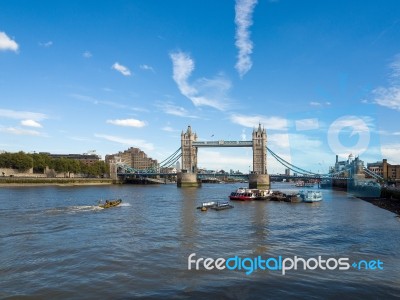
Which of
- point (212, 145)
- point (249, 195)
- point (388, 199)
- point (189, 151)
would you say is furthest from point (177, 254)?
point (189, 151)

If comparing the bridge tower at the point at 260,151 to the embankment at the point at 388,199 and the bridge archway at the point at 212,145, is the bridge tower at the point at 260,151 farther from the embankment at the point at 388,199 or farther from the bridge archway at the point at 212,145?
the embankment at the point at 388,199

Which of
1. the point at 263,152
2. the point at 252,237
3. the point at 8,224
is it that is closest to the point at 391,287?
the point at 252,237

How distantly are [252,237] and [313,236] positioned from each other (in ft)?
15.8

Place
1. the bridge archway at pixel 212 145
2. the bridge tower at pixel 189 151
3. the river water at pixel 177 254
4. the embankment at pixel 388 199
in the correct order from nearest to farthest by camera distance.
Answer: the river water at pixel 177 254 < the embankment at pixel 388 199 < the bridge archway at pixel 212 145 < the bridge tower at pixel 189 151

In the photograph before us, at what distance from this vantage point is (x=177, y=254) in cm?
2330

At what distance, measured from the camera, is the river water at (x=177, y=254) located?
54.9 feet

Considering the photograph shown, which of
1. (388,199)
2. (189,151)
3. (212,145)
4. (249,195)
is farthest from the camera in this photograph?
(189,151)

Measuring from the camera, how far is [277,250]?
24.6 meters

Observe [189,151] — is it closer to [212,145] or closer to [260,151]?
[212,145]

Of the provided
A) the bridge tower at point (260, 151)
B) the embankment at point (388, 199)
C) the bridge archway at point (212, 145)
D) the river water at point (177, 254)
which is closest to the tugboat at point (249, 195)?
the embankment at point (388, 199)

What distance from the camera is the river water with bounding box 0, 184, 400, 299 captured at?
54.9 ft

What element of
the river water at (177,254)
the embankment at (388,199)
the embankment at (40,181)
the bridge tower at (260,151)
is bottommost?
the river water at (177,254)

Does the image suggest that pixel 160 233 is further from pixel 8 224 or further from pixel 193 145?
pixel 193 145

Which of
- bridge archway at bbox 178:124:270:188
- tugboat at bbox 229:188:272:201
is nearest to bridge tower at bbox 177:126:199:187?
bridge archway at bbox 178:124:270:188
